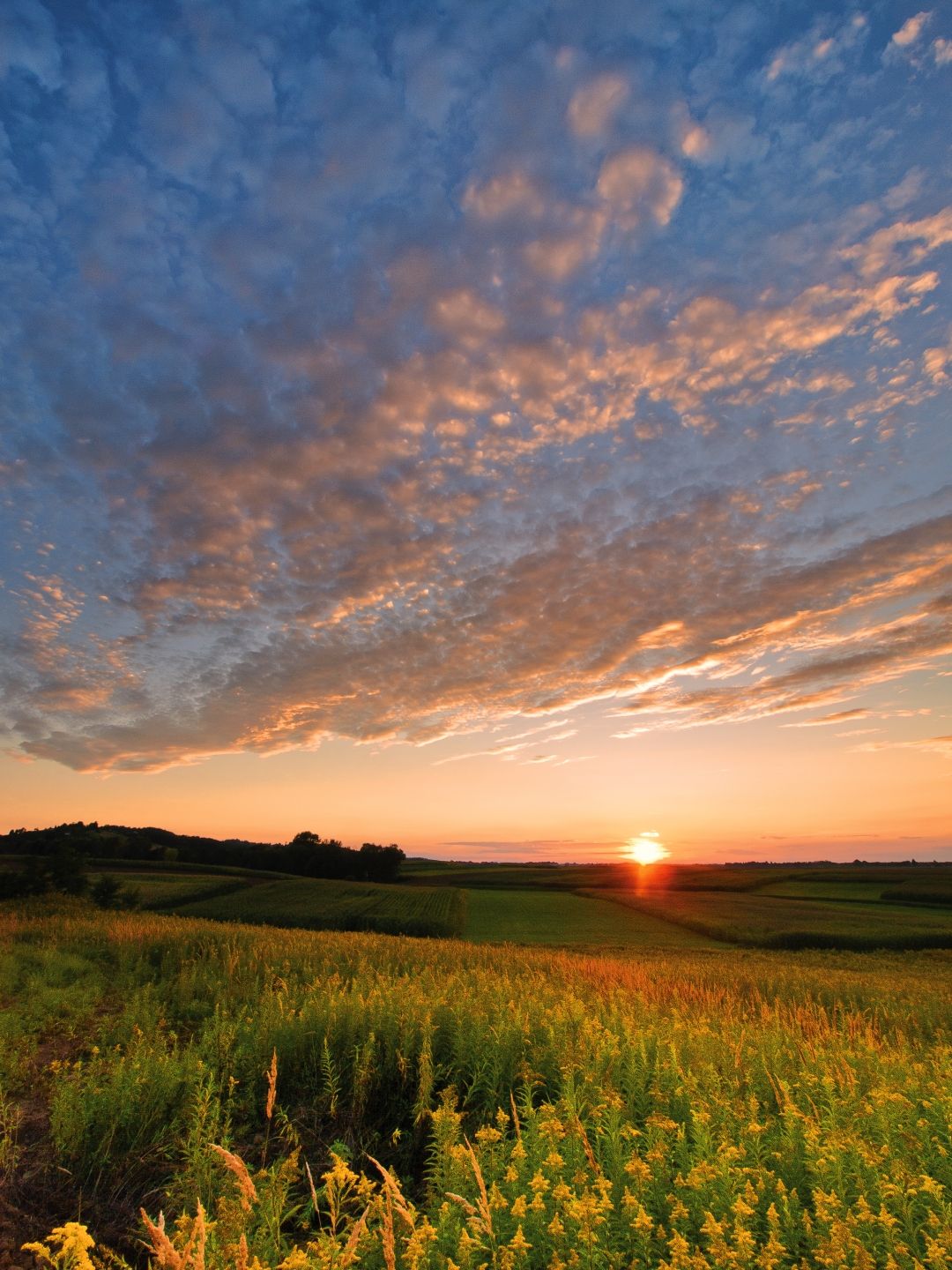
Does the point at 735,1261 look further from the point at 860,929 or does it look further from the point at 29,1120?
the point at 860,929

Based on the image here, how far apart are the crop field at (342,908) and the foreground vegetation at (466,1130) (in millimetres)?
32986

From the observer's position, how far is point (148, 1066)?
6.70m

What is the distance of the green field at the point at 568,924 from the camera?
121 feet

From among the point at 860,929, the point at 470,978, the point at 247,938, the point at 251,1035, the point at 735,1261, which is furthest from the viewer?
the point at 860,929

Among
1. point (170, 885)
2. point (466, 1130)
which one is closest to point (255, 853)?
point (170, 885)

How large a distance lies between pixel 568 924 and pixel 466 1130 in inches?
1653

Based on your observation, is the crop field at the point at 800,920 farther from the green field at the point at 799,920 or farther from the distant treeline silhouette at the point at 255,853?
the distant treeline silhouette at the point at 255,853

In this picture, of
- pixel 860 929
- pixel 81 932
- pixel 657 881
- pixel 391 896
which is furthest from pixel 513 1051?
pixel 657 881

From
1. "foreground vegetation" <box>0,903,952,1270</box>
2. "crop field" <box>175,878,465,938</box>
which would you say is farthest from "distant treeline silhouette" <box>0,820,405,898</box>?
"foreground vegetation" <box>0,903,952,1270</box>

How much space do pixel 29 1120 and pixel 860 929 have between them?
4616 centimetres

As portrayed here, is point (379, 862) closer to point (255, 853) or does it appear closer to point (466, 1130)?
point (255, 853)

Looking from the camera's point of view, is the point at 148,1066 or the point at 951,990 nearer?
the point at 148,1066

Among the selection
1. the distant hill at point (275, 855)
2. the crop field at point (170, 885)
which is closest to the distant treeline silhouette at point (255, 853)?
the distant hill at point (275, 855)

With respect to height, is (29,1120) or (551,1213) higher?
(551,1213)
